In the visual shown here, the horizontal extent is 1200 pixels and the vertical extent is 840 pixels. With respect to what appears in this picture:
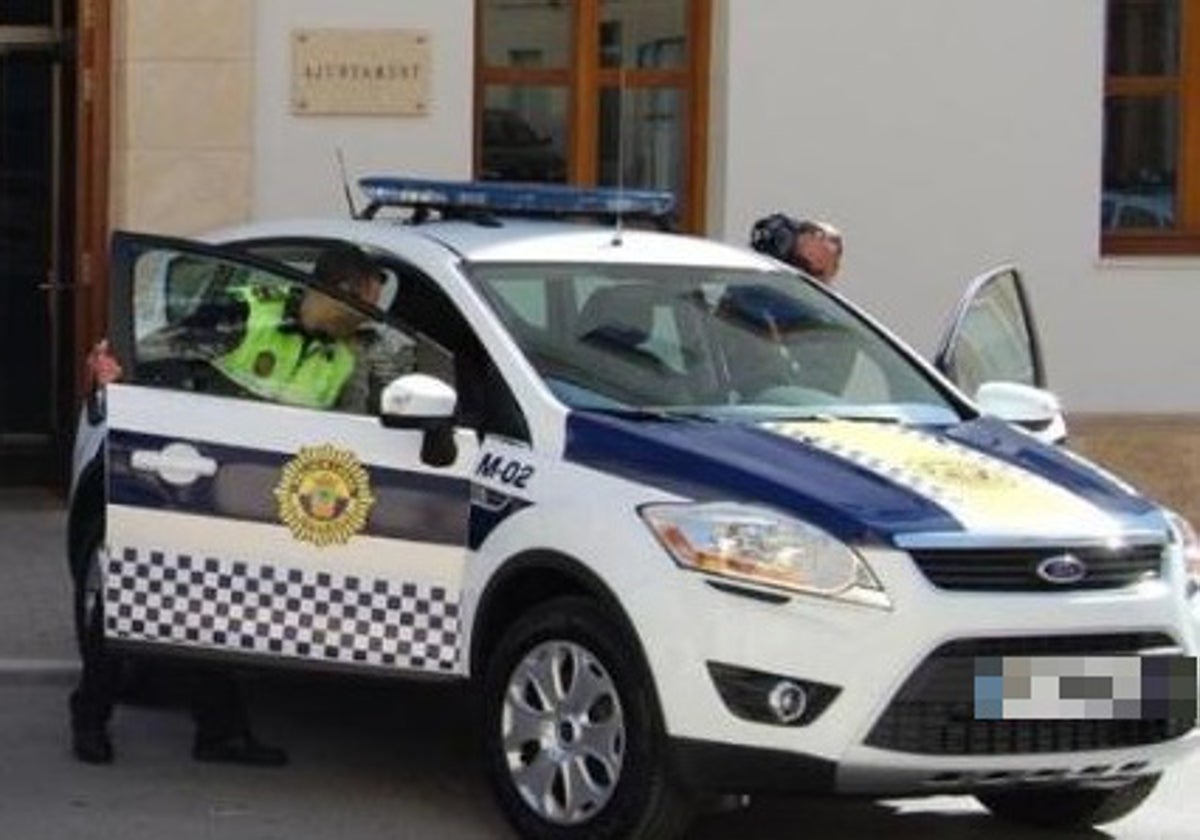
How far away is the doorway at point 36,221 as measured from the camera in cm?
1242

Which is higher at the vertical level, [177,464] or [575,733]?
[177,464]

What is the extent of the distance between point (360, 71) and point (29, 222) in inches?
79.2

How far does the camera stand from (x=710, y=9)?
12312 millimetres

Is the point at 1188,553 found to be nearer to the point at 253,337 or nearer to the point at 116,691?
the point at 253,337

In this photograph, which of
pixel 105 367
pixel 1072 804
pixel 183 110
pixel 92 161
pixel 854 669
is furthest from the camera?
pixel 92 161

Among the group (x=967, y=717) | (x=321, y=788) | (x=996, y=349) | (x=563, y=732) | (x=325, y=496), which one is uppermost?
(x=996, y=349)

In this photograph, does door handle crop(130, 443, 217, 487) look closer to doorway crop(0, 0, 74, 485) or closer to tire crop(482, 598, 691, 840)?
tire crop(482, 598, 691, 840)

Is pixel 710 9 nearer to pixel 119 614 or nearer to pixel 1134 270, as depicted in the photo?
pixel 1134 270

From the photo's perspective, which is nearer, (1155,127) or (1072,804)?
(1072,804)

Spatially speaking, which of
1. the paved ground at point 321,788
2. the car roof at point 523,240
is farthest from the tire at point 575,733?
the car roof at point 523,240

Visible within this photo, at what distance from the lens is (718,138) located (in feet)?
40.2

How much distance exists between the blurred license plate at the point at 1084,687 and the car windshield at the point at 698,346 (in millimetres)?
1127

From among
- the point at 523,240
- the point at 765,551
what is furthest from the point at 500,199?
the point at 765,551

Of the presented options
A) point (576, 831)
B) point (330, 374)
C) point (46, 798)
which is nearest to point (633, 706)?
point (576, 831)
